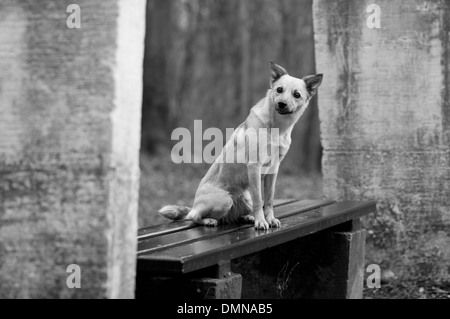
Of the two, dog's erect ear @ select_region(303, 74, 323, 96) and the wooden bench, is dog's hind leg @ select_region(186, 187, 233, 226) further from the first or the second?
dog's erect ear @ select_region(303, 74, 323, 96)

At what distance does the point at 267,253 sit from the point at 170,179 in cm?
850

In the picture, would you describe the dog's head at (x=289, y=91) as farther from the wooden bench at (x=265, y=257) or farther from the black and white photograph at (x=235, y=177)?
the wooden bench at (x=265, y=257)

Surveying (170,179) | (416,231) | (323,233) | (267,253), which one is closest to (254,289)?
(267,253)

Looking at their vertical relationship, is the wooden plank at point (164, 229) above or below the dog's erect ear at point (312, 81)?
below

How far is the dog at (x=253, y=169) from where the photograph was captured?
530 cm

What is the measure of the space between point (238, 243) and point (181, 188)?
9.54 m

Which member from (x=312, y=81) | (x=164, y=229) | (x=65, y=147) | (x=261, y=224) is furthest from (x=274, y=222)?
(x=65, y=147)

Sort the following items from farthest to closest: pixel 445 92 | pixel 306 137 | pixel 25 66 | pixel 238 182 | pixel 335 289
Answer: pixel 306 137
pixel 445 92
pixel 335 289
pixel 238 182
pixel 25 66

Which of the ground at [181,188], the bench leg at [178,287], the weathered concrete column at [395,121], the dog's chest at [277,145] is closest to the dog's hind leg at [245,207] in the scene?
the dog's chest at [277,145]

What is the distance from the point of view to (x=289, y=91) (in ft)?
17.5

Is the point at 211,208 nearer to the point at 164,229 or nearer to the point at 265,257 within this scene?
the point at 164,229

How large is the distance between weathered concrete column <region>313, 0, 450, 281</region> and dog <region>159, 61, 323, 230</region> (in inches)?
73.5

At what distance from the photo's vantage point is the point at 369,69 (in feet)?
23.8
